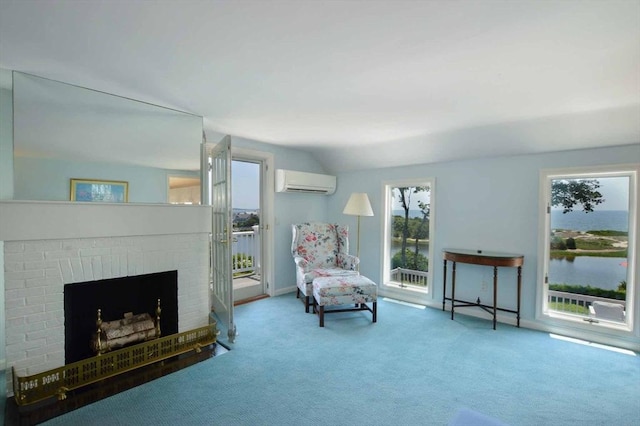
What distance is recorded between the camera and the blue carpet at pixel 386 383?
6.30 ft

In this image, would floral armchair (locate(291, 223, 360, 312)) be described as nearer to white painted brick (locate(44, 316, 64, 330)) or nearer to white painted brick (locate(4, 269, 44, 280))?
white painted brick (locate(44, 316, 64, 330))

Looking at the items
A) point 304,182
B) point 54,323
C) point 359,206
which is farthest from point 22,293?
point 359,206

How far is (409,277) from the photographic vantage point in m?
4.42

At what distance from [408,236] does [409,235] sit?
2 centimetres

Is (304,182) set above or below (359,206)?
above

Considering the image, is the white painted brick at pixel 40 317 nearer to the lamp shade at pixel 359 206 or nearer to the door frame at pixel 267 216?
the door frame at pixel 267 216

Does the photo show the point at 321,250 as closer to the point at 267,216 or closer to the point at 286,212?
the point at 286,212

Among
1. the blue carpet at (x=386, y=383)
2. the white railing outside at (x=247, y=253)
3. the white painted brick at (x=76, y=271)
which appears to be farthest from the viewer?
the white railing outside at (x=247, y=253)

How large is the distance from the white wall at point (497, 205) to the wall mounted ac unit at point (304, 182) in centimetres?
96

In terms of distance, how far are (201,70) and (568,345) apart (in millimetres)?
4061

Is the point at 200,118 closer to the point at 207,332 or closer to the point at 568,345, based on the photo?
the point at 207,332

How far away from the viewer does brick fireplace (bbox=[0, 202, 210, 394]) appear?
204 centimetres

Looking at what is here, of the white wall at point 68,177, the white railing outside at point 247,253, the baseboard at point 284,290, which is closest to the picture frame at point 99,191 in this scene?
the white wall at point 68,177

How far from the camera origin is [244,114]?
3020 mm
